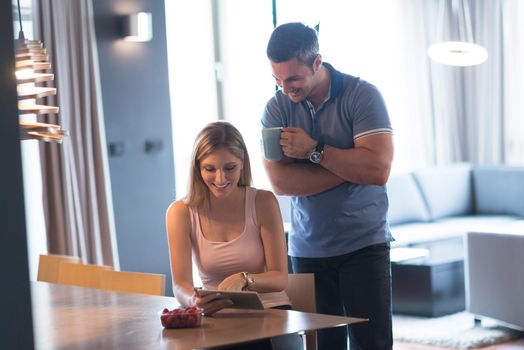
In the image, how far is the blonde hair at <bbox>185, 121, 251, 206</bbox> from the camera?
2.96 meters

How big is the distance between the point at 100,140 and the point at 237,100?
210cm

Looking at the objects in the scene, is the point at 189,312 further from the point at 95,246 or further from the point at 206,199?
the point at 95,246

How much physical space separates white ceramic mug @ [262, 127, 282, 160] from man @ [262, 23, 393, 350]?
19mm

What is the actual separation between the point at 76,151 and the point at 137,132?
0.57 metres

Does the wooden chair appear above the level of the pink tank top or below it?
below

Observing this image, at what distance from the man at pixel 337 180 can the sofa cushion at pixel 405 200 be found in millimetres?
4708

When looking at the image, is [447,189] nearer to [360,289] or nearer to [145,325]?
[360,289]

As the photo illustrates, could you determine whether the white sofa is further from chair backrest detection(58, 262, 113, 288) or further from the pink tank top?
the pink tank top

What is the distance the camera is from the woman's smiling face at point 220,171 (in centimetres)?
294

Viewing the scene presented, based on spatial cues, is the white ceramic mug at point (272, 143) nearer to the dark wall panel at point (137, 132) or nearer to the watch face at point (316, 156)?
the watch face at point (316, 156)

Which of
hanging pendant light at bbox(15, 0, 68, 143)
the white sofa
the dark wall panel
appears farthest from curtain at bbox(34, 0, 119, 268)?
hanging pendant light at bbox(15, 0, 68, 143)

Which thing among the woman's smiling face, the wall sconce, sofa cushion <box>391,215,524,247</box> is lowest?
sofa cushion <box>391,215,524,247</box>

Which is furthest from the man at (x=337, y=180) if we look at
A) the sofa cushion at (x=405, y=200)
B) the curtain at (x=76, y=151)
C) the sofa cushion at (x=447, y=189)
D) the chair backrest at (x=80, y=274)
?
the sofa cushion at (x=447, y=189)

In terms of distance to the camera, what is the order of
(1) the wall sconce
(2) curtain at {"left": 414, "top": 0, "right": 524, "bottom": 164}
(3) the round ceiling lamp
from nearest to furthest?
(1) the wall sconce
(3) the round ceiling lamp
(2) curtain at {"left": 414, "top": 0, "right": 524, "bottom": 164}
